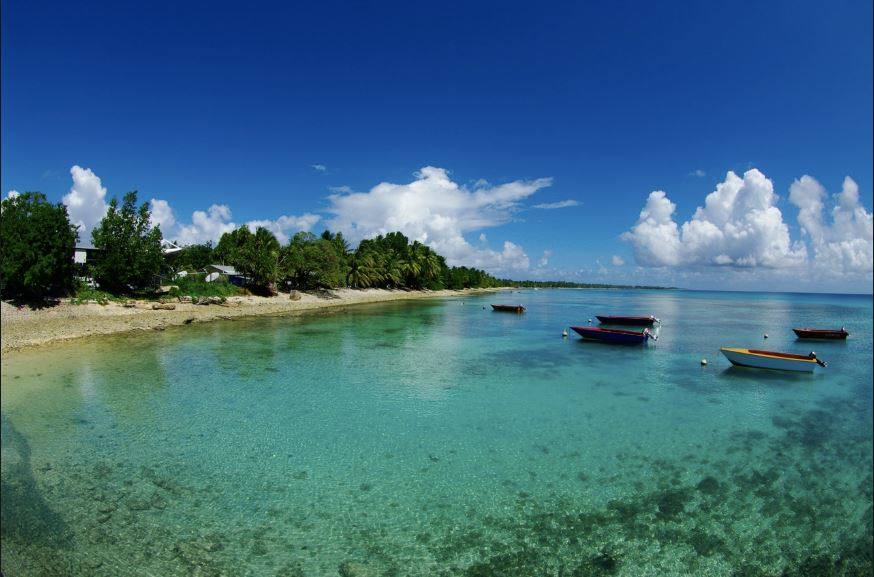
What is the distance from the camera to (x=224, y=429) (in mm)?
11102

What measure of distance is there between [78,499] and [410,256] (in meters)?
81.8

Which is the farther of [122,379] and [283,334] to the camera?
[283,334]

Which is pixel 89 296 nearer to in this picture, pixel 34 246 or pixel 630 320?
pixel 34 246

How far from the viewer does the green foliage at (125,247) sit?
104 feet

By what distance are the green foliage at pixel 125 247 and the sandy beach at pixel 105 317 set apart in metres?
→ 2.66

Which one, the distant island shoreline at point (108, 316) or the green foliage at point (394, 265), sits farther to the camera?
the green foliage at point (394, 265)

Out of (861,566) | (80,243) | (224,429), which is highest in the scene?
(80,243)

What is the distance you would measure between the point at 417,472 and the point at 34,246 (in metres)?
28.3

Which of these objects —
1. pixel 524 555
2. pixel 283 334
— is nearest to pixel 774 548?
pixel 524 555

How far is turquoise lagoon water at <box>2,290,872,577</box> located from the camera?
6.52m

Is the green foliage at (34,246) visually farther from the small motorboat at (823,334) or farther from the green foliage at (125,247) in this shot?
the small motorboat at (823,334)

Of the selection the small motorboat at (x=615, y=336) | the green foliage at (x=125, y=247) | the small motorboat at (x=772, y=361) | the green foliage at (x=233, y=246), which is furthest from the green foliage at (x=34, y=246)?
the small motorboat at (x=772, y=361)

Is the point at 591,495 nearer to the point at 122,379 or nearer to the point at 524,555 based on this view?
the point at 524,555

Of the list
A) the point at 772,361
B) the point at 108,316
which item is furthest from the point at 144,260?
the point at 772,361
